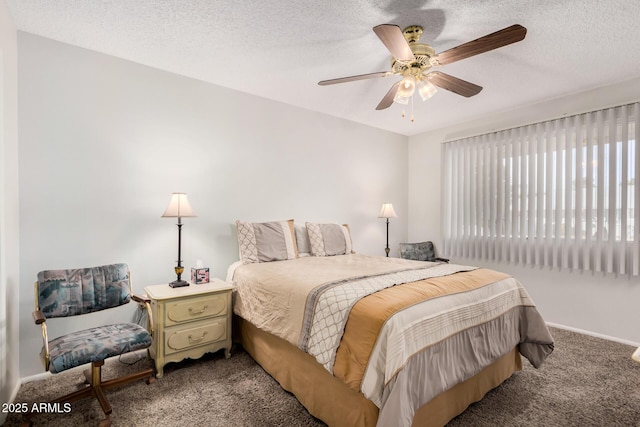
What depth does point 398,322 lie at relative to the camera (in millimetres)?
1548

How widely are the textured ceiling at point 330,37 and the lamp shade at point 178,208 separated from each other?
1.21m

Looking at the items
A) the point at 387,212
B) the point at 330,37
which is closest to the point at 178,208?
the point at 330,37

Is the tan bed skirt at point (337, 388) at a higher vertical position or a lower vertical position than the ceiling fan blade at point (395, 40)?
lower

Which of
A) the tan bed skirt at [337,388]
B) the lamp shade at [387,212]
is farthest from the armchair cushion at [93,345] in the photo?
the lamp shade at [387,212]

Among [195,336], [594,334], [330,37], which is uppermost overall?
[330,37]

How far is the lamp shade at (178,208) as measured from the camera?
8.57 ft

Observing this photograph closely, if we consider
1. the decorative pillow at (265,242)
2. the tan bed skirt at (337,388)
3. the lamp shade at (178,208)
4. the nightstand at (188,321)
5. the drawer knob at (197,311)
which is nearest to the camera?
the tan bed skirt at (337,388)

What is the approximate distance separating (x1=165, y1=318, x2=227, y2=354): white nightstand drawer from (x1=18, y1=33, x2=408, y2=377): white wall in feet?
2.25

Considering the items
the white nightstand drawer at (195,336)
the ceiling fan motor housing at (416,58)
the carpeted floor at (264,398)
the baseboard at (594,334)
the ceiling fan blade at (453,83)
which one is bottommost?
the baseboard at (594,334)

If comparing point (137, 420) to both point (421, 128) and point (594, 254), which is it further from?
point (421, 128)

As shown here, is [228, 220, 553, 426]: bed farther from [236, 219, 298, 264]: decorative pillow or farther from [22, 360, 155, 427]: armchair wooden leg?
[22, 360, 155, 427]: armchair wooden leg

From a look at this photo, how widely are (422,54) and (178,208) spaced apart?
222 cm

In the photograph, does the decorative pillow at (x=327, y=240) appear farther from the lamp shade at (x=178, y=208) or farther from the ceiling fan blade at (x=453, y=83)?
the ceiling fan blade at (x=453, y=83)

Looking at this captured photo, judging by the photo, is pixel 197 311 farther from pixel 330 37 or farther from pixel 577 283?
pixel 577 283
